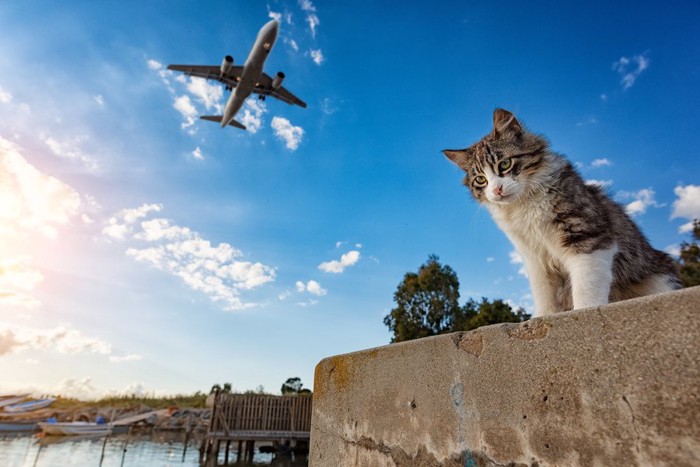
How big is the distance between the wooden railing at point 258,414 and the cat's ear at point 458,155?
73.6ft

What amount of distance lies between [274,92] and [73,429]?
31.4 m

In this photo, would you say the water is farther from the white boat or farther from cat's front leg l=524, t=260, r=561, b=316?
cat's front leg l=524, t=260, r=561, b=316

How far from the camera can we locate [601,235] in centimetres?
198

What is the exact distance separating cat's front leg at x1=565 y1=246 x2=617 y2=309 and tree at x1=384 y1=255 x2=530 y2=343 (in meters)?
24.5

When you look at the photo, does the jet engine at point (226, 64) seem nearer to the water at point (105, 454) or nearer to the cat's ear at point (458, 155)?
the water at point (105, 454)

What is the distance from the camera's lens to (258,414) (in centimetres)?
2256

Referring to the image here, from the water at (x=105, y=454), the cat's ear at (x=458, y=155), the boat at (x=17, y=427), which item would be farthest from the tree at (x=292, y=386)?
the cat's ear at (x=458, y=155)

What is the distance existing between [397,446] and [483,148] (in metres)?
1.72

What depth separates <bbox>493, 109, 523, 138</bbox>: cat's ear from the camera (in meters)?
2.37

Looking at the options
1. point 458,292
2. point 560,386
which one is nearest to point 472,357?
point 560,386

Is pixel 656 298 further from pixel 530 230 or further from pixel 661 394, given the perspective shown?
pixel 530 230

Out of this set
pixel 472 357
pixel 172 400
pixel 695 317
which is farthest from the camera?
pixel 172 400

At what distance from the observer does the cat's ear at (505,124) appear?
2369 mm

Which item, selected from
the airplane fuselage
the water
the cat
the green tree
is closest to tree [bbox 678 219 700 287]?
the green tree
